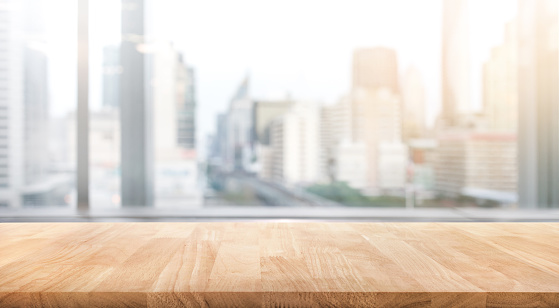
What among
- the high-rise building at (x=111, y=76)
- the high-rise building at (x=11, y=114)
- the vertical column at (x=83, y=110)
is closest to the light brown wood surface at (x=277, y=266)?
the vertical column at (x=83, y=110)

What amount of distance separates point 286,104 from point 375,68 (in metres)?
0.53

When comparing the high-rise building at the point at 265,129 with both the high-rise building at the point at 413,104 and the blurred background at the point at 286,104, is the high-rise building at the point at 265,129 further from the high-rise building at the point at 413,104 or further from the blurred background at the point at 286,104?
the high-rise building at the point at 413,104

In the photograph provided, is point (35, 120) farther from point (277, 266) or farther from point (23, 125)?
point (277, 266)

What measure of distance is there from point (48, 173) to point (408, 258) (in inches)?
88.0

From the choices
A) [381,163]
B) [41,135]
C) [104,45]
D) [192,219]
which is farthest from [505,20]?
[41,135]

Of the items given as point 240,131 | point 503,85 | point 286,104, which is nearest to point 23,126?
point 240,131

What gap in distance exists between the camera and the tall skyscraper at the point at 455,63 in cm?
245

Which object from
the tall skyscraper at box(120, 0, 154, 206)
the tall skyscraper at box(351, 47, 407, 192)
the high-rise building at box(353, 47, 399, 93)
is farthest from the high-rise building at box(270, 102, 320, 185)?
the tall skyscraper at box(120, 0, 154, 206)

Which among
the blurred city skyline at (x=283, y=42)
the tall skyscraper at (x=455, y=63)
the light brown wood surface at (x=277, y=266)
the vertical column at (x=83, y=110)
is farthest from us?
the tall skyscraper at (x=455, y=63)

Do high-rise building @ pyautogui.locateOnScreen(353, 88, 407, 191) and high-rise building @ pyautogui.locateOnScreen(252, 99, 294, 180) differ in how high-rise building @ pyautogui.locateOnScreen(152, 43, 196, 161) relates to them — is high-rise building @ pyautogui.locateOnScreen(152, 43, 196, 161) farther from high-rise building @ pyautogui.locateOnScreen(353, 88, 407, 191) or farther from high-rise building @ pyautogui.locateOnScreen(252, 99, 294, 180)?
high-rise building @ pyautogui.locateOnScreen(353, 88, 407, 191)

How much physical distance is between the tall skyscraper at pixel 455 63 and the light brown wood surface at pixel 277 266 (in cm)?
185

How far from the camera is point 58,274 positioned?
1.49ft

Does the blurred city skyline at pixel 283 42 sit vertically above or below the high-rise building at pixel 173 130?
above

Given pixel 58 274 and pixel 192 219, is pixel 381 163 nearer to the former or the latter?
pixel 192 219
